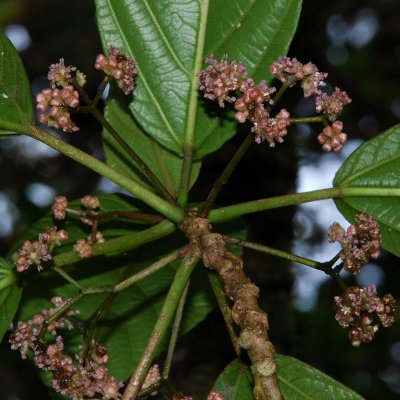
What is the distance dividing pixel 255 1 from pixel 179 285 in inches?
29.8

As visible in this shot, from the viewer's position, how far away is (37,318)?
157 centimetres

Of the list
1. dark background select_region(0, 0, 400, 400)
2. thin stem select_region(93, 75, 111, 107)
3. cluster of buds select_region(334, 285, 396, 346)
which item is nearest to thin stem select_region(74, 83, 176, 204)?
thin stem select_region(93, 75, 111, 107)

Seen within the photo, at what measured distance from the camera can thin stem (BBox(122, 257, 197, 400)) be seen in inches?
57.1

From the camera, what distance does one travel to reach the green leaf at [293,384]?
1736 mm

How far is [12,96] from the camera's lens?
1.71 metres

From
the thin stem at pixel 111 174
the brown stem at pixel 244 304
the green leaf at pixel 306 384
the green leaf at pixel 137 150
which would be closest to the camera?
the brown stem at pixel 244 304

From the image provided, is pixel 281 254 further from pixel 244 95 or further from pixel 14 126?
pixel 14 126

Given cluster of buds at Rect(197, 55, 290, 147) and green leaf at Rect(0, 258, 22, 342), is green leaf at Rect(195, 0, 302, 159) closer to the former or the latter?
cluster of buds at Rect(197, 55, 290, 147)

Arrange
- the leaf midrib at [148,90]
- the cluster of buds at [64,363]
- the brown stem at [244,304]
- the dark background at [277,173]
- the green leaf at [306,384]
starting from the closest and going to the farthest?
1. the brown stem at [244,304]
2. the cluster of buds at [64,363]
3. the green leaf at [306,384]
4. the leaf midrib at [148,90]
5. the dark background at [277,173]

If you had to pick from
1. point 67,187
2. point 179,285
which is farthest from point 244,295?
point 67,187

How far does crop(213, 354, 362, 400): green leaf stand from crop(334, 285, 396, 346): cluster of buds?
0.67ft

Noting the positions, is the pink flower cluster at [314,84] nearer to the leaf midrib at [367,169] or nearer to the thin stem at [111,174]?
the leaf midrib at [367,169]

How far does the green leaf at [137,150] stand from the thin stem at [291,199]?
0.25 meters

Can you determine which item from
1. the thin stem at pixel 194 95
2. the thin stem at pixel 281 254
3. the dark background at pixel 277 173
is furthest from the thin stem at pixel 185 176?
the dark background at pixel 277 173
